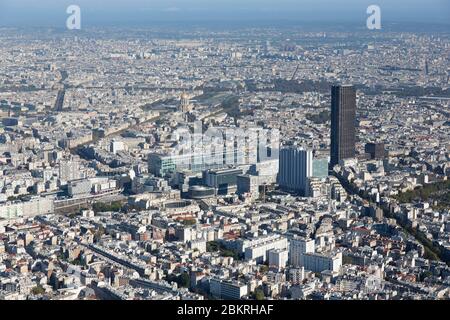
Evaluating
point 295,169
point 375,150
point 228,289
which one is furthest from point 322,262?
point 375,150

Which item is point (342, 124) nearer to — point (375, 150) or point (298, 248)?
point (375, 150)

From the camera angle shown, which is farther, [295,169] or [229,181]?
[295,169]

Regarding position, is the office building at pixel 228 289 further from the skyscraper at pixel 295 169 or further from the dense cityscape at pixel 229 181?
the skyscraper at pixel 295 169

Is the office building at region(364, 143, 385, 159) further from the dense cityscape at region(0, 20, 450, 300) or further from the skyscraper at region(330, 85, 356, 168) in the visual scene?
the skyscraper at region(330, 85, 356, 168)

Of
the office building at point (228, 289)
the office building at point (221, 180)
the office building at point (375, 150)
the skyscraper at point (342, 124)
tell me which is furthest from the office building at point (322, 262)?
the office building at point (375, 150)

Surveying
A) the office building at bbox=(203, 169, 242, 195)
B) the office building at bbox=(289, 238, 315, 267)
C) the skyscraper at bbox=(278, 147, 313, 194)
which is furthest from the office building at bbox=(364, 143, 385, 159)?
the office building at bbox=(289, 238, 315, 267)

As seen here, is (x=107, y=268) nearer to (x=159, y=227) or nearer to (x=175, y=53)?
(x=159, y=227)
